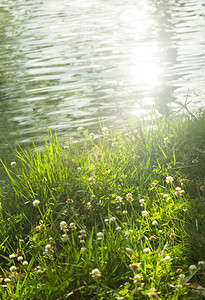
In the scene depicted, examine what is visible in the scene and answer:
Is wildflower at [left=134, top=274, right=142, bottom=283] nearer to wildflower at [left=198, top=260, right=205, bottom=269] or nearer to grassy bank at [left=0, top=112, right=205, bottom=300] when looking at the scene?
grassy bank at [left=0, top=112, right=205, bottom=300]

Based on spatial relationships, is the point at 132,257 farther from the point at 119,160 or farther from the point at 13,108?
the point at 13,108

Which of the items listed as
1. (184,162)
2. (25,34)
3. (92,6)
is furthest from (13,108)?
(92,6)

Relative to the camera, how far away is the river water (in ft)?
20.5

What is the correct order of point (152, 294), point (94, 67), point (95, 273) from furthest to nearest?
point (94, 67) → point (95, 273) → point (152, 294)

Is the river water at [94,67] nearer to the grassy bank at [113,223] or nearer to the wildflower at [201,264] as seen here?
the grassy bank at [113,223]

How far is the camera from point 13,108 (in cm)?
693

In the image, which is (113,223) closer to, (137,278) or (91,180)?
(91,180)

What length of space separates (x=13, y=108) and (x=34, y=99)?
0.50 metres

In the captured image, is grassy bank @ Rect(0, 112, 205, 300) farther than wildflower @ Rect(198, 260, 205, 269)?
Yes

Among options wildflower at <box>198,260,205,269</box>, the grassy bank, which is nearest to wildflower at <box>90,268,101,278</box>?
the grassy bank

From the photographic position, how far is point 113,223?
3189mm

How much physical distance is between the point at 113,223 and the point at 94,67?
6.24 m

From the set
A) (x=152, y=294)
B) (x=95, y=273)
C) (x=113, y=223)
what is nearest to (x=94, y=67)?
(x=113, y=223)

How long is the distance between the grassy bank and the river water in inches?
32.1
